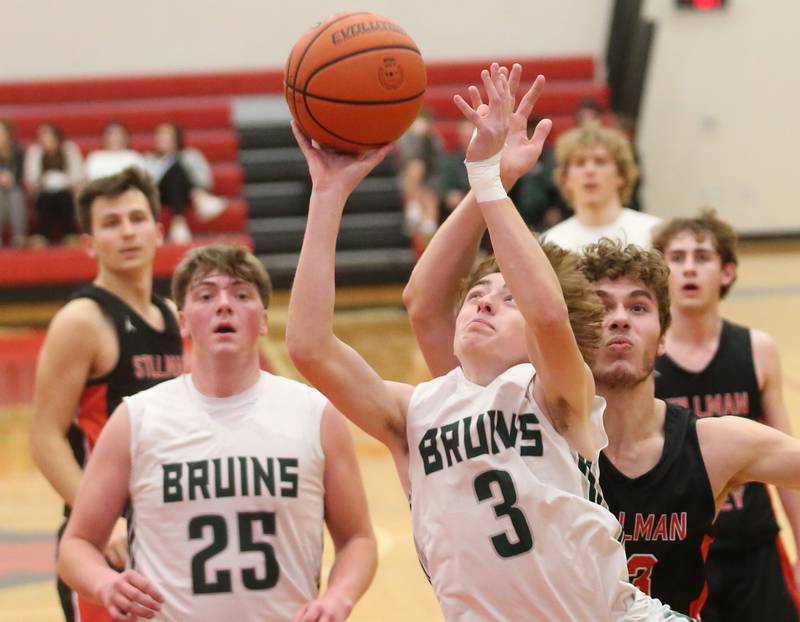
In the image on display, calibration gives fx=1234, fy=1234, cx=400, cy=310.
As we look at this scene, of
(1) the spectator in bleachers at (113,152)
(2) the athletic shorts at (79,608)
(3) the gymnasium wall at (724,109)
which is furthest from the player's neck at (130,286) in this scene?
(3) the gymnasium wall at (724,109)

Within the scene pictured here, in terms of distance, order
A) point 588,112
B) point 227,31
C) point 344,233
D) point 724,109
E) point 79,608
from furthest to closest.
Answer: point 724,109 → point 227,31 → point 344,233 → point 588,112 → point 79,608

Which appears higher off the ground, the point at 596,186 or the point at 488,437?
the point at 596,186

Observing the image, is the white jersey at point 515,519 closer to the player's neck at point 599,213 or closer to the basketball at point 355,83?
the basketball at point 355,83

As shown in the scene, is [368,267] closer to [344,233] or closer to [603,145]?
[344,233]

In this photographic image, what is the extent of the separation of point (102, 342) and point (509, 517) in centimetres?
186

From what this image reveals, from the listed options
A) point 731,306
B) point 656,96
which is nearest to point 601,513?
point 731,306

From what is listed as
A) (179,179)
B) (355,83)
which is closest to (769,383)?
(355,83)

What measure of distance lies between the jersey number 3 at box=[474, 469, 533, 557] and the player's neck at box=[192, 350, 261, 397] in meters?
0.90

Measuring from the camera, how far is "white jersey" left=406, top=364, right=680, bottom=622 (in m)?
2.63

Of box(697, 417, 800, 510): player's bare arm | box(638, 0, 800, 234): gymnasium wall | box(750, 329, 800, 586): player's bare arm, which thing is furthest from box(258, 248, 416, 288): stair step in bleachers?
box(697, 417, 800, 510): player's bare arm

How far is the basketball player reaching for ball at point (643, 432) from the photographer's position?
9.90 ft

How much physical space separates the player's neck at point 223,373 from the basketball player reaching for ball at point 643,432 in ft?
1.62

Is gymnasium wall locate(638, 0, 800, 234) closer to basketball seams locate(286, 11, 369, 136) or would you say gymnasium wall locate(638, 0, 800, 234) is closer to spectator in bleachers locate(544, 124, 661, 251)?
spectator in bleachers locate(544, 124, 661, 251)

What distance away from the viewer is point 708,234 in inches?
167
